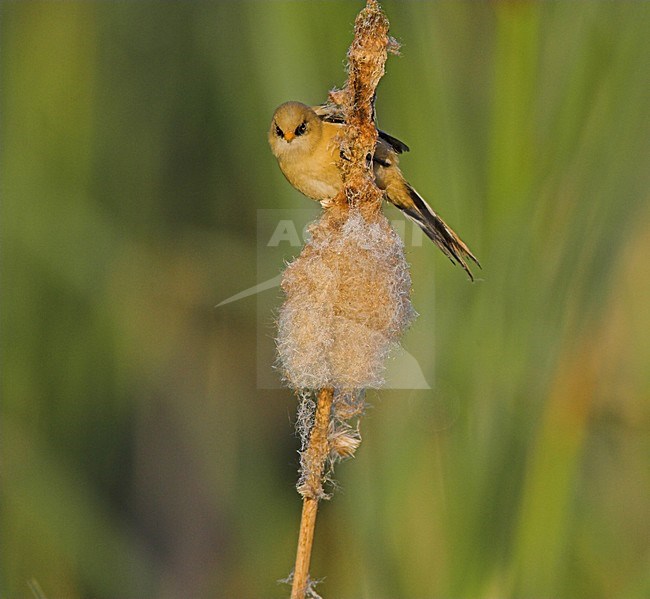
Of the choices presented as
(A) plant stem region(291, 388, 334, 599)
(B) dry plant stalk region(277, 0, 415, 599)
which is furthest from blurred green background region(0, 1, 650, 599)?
(A) plant stem region(291, 388, 334, 599)

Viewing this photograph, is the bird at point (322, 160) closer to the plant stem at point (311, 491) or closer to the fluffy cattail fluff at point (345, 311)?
the fluffy cattail fluff at point (345, 311)

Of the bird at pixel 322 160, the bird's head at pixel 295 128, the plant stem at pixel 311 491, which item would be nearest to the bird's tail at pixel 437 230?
the bird at pixel 322 160

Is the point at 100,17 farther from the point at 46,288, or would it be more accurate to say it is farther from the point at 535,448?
the point at 535,448

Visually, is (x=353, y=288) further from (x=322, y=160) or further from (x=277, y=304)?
(x=322, y=160)

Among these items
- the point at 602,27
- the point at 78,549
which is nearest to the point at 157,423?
the point at 78,549

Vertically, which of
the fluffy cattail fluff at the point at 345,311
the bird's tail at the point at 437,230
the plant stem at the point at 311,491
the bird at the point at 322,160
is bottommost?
the plant stem at the point at 311,491
